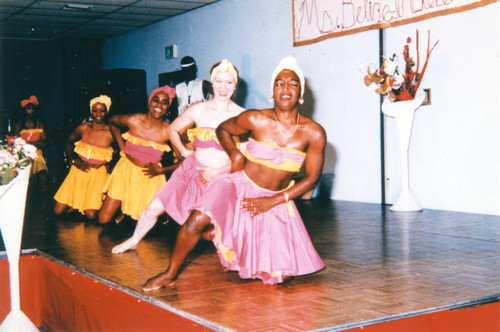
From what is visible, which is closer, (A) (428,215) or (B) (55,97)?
(A) (428,215)

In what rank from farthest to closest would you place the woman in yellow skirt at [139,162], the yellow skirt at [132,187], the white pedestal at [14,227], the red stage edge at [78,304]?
the yellow skirt at [132,187] < the woman in yellow skirt at [139,162] < the white pedestal at [14,227] < the red stage edge at [78,304]

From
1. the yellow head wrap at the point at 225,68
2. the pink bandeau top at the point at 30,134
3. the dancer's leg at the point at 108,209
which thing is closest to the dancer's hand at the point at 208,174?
the yellow head wrap at the point at 225,68

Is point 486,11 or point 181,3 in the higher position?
point 181,3

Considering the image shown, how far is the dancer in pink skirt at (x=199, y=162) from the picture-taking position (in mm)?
3745

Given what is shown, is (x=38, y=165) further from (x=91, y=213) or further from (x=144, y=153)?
(x=144, y=153)

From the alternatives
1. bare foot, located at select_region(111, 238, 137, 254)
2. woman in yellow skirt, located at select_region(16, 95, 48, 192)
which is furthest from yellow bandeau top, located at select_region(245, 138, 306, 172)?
woman in yellow skirt, located at select_region(16, 95, 48, 192)

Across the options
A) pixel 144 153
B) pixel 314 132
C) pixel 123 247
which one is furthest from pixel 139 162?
pixel 314 132

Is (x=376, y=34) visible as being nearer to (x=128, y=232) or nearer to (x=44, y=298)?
(x=128, y=232)

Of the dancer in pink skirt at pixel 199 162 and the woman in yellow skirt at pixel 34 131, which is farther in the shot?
the woman in yellow skirt at pixel 34 131

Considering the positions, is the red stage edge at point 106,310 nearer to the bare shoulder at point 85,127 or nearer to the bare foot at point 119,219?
the bare foot at point 119,219

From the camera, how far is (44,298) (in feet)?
12.9

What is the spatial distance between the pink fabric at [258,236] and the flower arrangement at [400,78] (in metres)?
2.95

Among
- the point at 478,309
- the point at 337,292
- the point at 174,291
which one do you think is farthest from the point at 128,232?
the point at 478,309

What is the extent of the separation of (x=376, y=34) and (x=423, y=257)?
320cm
